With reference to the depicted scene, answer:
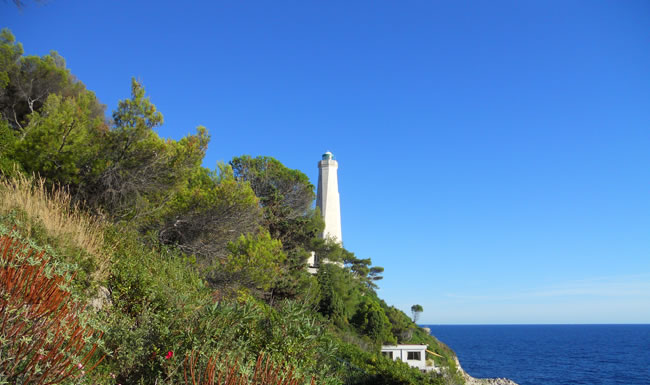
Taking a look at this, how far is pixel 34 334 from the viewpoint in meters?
2.73

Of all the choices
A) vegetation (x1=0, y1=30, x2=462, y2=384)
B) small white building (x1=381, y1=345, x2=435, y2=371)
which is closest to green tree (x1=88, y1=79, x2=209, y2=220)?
vegetation (x1=0, y1=30, x2=462, y2=384)

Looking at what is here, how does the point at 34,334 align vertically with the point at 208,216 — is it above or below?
below

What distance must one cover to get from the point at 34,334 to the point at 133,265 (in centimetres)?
350

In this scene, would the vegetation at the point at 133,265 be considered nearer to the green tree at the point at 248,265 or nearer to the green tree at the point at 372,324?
the green tree at the point at 248,265

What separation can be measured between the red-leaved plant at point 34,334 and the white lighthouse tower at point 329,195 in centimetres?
3210

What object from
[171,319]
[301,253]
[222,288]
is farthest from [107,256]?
[301,253]

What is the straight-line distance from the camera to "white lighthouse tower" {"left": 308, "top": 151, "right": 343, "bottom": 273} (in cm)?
3553

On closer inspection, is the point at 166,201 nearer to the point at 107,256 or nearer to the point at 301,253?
the point at 107,256

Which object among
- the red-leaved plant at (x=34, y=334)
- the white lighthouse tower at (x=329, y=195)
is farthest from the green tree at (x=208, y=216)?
the white lighthouse tower at (x=329, y=195)

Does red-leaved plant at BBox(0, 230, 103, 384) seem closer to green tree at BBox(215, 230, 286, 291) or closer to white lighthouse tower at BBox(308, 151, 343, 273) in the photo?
green tree at BBox(215, 230, 286, 291)

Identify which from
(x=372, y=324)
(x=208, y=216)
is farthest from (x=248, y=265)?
(x=372, y=324)

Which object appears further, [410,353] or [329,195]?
[329,195]

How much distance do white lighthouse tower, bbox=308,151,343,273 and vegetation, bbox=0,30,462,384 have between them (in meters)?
15.5

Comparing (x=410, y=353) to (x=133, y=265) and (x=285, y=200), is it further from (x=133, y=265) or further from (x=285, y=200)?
(x=133, y=265)
